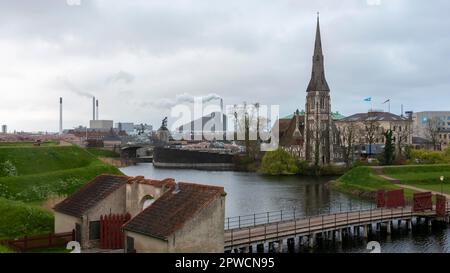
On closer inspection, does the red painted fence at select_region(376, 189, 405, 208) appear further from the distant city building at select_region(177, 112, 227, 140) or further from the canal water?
the distant city building at select_region(177, 112, 227, 140)

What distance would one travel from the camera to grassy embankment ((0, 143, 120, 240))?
29.7 m

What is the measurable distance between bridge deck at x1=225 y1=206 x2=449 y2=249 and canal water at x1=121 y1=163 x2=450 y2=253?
124 cm

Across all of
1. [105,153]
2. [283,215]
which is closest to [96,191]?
[283,215]

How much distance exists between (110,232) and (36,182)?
17.2 metres

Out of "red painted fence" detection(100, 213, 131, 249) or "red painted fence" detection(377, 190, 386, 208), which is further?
"red painted fence" detection(377, 190, 386, 208)

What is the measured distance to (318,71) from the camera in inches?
4193

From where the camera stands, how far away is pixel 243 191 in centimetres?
6362

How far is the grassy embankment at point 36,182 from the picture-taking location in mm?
29672

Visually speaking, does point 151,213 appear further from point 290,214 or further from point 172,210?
point 290,214

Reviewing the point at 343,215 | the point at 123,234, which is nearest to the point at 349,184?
the point at 343,215

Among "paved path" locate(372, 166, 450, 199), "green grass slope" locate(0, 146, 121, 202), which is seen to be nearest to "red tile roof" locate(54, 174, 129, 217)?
"green grass slope" locate(0, 146, 121, 202)

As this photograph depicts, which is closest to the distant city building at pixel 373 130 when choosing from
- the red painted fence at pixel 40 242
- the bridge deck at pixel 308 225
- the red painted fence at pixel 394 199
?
the red painted fence at pixel 394 199

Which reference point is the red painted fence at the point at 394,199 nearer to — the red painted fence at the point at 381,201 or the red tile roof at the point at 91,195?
the red painted fence at the point at 381,201
